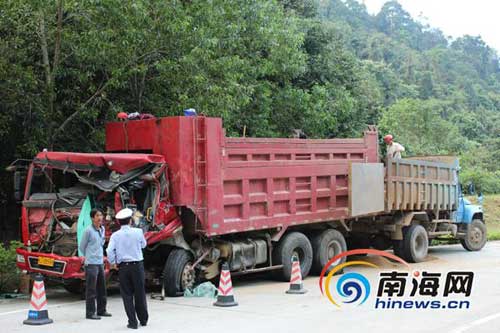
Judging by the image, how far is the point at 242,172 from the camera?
12203 mm

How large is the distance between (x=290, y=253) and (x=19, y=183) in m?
5.04

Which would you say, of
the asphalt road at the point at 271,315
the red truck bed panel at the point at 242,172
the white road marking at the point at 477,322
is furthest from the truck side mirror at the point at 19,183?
the white road marking at the point at 477,322

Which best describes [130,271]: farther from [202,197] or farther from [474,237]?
[474,237]

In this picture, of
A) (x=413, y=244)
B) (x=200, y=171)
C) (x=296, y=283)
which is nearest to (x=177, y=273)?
(x=200, y=171)

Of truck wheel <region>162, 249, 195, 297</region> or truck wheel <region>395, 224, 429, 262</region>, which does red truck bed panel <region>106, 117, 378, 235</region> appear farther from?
truck wheel <region>395, 224, 429, 262</region>

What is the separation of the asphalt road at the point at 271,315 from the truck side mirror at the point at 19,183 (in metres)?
1.69

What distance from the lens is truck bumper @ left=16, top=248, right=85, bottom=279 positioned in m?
10.3

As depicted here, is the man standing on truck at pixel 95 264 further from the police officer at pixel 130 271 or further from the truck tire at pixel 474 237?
the truck tire at pixel 474 237

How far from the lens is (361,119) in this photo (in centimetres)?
2628

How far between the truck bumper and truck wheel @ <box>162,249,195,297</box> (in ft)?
4.76

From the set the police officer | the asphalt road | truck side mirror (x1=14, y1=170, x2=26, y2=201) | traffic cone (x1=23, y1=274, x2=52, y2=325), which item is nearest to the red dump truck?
truck side mirror (x1=14, y1=170, x2=26, y2=201)

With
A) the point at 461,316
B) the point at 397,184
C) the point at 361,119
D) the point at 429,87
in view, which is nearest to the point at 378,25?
the point at 429,87

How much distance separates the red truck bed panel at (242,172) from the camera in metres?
11.4

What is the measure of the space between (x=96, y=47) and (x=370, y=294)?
663cm
